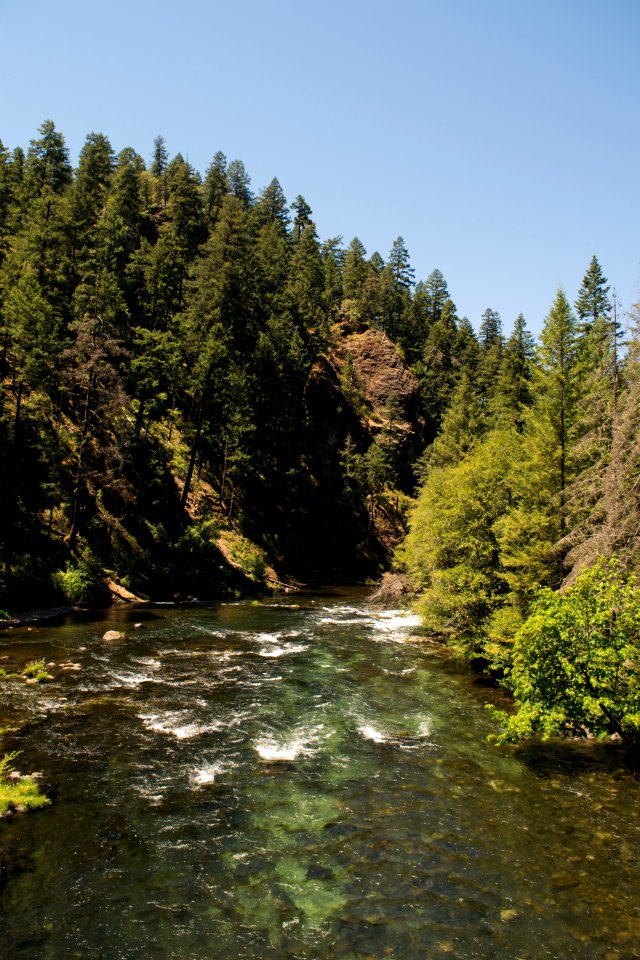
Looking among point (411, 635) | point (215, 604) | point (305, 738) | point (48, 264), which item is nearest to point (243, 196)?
point (48, 264)

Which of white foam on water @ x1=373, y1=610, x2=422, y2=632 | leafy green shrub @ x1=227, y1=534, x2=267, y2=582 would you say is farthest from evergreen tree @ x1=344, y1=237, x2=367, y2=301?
white foam on water @ x1=373, y1=610, x2=422, y2=632

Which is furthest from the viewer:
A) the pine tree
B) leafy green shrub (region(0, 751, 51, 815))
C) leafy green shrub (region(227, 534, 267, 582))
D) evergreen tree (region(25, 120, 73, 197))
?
evergreen tree (region(25, 120, 73, 197))

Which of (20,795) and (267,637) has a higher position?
(20,795)

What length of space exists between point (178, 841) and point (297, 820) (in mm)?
2548

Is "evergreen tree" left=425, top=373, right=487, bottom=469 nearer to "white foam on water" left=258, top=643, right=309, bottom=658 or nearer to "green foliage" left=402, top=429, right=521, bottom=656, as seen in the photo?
"green foliage" left=402, top=429, right=521, bottom=656

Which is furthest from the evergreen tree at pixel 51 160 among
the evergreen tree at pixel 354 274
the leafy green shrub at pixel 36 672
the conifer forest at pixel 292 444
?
the leafy green shrub at pixel 36 672

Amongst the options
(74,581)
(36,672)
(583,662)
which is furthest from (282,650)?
(583,662)

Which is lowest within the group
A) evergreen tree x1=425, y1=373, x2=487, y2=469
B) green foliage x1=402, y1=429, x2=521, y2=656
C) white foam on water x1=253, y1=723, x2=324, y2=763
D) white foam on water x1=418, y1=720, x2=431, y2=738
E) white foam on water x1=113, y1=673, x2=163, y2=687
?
white foam on water x1=418, y1=720, x2=431, y2=738

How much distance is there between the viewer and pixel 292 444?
63.7 meters

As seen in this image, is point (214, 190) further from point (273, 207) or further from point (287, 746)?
point (287, 746)

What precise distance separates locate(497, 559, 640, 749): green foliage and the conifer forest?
2.3 inches

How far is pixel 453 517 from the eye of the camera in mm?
28141

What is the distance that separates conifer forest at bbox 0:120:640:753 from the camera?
18141mm

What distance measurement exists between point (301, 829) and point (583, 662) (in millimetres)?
8028
